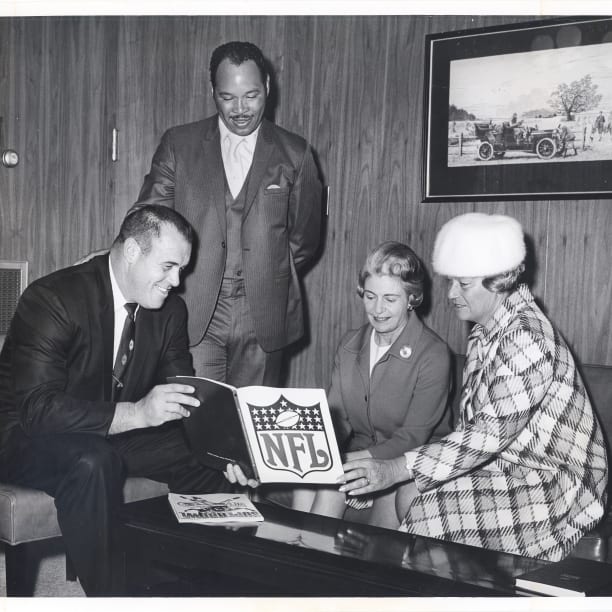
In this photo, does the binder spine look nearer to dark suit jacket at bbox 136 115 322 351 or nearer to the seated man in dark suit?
the seated man in dark suit

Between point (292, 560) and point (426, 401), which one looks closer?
point (292, 560)

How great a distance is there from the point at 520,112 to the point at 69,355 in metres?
2.07

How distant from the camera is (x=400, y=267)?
2824 millimetres

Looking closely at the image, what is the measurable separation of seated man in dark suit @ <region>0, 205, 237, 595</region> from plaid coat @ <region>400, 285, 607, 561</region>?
65cm

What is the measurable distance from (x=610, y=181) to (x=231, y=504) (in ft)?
6.56

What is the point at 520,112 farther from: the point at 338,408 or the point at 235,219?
the point at 338,408

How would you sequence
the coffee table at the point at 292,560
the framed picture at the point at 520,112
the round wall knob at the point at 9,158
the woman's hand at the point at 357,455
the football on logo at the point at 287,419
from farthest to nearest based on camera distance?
the round wall knob at the point at 9,158 < the framed picture at the point at 520,112 < the woman's hand at the point at 357,455 < the football on logo at the point at 287,419 < the coffee table at the point at 292,560

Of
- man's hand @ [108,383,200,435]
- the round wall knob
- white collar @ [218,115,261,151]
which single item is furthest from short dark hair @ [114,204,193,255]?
the round wall knob

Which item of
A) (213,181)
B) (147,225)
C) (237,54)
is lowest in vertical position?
(147,225)

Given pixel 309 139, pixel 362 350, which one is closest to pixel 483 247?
pixel 362 350

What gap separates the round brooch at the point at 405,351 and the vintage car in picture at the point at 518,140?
1.04m

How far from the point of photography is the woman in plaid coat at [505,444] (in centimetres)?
211

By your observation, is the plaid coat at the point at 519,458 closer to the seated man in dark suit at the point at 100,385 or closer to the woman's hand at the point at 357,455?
the woman's hand at the point at 357,455

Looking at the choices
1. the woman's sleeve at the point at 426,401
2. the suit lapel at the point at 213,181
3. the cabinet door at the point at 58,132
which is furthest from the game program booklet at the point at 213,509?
the cabinet door at the point at 58,132
